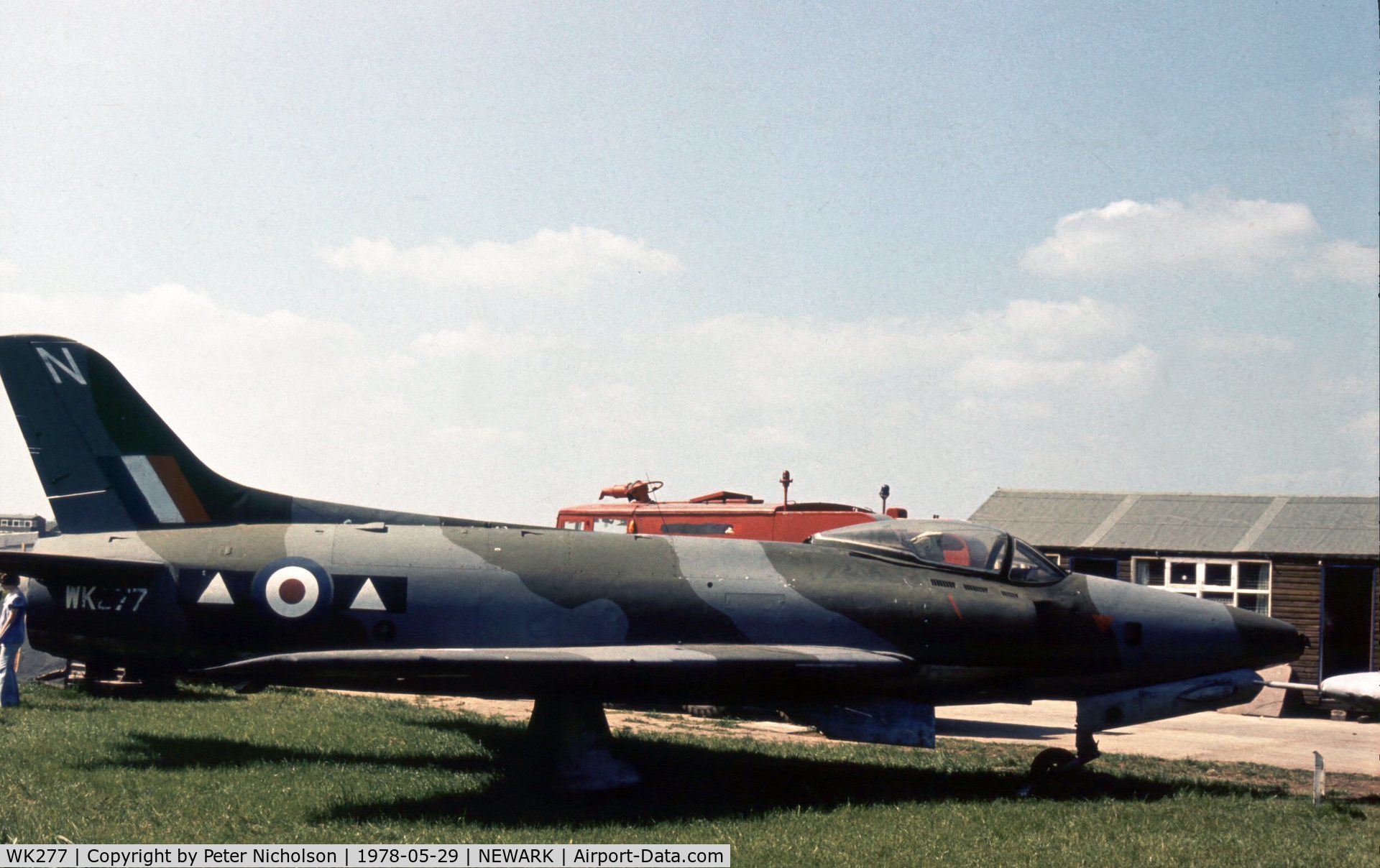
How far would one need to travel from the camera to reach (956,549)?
1216cm

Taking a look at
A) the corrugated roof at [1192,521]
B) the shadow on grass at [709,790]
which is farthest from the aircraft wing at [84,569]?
the corrugated roof at [1192,521]

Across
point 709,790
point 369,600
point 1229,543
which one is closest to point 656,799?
point 709,790

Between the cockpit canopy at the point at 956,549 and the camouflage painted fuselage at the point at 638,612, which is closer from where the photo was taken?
the camouflage painted fuselage at the point at 638,612

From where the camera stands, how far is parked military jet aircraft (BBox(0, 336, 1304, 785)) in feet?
36.2

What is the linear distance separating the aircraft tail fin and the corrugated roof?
16987 millimetres

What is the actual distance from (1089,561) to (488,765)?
17.2 metres

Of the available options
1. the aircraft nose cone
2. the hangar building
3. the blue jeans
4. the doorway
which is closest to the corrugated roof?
the hangar building

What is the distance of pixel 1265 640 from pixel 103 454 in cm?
1290

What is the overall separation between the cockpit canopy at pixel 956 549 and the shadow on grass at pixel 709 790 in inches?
88.7

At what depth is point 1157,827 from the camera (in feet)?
31.4

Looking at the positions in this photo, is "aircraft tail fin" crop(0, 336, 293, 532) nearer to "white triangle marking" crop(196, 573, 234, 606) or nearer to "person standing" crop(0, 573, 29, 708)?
"white triangle marking" crop(196, 573, 234, 606)

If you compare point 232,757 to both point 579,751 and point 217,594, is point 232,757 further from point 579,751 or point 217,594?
point 579,751

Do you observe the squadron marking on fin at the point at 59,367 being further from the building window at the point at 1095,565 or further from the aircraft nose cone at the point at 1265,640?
the building window at the point at 1095,565

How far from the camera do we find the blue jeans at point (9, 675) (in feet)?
49.5
